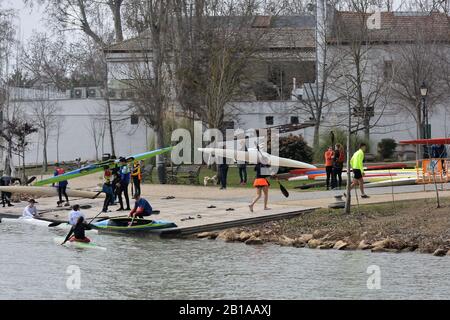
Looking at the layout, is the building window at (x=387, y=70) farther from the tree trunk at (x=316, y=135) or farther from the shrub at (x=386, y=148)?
the tree trunk at (x=316, y=135)

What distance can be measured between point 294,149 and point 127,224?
1896 centimetres

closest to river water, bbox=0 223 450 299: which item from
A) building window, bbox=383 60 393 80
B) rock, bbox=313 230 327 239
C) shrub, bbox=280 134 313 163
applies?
rock, bbox=313 230 327 239

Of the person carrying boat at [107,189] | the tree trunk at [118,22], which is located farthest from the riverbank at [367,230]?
the tree trunk at [118,22]

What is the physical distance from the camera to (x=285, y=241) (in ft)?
79.5

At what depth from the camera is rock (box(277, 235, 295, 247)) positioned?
24.1m

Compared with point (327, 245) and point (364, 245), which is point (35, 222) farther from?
point (364, 245)

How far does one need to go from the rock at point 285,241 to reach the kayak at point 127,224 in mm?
3337

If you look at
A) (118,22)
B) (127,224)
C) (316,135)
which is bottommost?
(127,224)

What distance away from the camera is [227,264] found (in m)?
21.5

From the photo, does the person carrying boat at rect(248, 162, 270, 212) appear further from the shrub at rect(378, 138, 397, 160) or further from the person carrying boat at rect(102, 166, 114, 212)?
the shrub at rect(378, 138, 397, 160)

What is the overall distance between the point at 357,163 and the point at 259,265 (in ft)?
25.9

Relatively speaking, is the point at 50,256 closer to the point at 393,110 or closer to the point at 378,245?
the point at 378,245

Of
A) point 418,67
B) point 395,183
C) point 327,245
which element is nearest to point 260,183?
point 327,245
